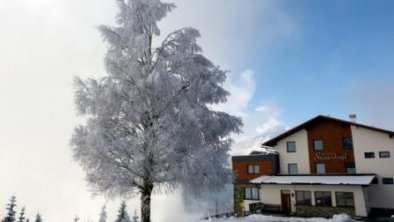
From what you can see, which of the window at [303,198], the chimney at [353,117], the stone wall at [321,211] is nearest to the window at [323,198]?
the stone wall at [321,211]

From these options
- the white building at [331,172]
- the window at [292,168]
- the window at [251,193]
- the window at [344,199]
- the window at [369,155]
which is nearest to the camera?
the window at [344,199]

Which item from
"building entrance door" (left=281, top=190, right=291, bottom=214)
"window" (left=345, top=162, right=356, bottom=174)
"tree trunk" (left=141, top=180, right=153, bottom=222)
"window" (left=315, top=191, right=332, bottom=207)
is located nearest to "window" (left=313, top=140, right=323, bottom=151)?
"window" (left=345, top=162, right=356, bottom=174)

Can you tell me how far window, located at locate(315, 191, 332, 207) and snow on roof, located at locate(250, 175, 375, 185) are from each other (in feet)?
4.03

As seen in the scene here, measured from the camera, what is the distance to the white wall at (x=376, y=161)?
1125 inches

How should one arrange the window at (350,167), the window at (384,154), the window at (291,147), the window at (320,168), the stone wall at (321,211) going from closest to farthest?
the stone wall at (321,211) → the window at (384,154) → the window at (350,167) → the window at (320,168) → the window at (291,147)

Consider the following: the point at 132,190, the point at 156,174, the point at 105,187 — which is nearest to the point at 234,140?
the point at 156,174

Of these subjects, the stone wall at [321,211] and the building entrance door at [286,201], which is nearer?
the stone wall at [321,211]

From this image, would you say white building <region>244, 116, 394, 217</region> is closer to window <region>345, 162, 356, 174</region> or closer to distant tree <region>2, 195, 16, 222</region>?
window <region>345, 162, 356, 174</region>

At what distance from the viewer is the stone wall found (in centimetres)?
2812

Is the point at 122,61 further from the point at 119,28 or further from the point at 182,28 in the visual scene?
the point at 182,28

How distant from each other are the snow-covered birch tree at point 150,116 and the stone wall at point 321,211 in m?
19.7

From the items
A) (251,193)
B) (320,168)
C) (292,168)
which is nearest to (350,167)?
(320,168)

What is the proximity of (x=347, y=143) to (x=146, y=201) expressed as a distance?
25.0m

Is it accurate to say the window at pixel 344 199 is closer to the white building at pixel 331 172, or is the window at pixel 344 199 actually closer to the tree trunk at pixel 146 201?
the white building at pixel 331 172
